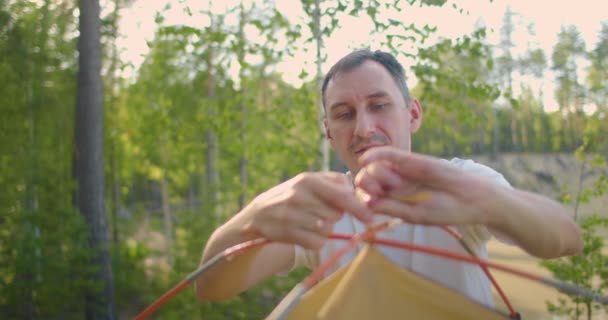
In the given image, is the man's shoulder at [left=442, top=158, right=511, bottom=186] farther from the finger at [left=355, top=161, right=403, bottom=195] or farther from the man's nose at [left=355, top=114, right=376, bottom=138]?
the finger at [left=355, top=161, right=403, bottom=195]

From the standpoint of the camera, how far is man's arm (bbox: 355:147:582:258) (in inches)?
42.4

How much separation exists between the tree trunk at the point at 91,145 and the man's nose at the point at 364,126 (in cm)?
675

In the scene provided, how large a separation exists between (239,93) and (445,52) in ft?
9.33

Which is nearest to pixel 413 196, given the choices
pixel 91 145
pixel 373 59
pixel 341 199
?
pixel 341 199

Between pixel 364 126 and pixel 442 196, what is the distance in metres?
0.60

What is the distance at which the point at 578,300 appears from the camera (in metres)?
4.38

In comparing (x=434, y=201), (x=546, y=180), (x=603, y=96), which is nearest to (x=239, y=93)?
(x=603, y=96)

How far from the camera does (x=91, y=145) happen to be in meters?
7.32

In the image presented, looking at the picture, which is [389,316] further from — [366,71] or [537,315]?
[537,315]

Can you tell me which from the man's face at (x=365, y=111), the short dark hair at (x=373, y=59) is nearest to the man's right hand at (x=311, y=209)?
the man's face at (x=365, y=111)

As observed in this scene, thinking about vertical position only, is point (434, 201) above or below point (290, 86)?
below

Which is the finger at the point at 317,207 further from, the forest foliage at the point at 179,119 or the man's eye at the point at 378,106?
the forest foliage at the point at 179,119

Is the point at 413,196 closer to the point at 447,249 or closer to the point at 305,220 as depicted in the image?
the point at 305,220

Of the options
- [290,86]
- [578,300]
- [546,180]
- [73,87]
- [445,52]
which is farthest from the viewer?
[546,180]
